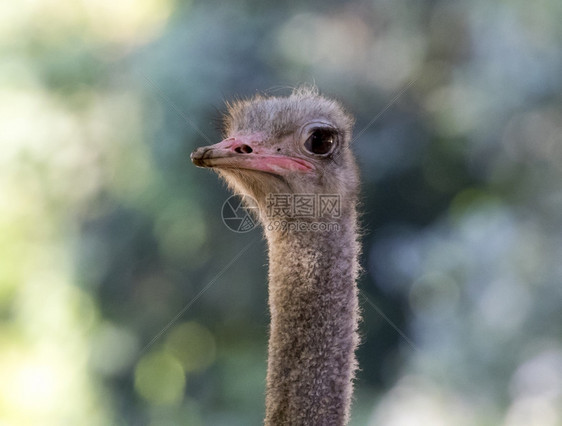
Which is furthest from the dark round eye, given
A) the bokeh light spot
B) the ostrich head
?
the bokeh light spot

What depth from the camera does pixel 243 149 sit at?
56.7 inches

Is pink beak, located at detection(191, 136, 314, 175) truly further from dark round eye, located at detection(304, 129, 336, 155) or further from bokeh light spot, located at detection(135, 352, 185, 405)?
bokeh light spot, located at detection(135, 352, 185, 405)

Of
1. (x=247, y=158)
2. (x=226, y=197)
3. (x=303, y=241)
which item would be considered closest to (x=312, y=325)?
(x=303, y=241)

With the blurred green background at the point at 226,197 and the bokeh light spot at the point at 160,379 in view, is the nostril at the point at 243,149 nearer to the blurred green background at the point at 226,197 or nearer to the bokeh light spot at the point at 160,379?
the blurred green background at the point at 226,197

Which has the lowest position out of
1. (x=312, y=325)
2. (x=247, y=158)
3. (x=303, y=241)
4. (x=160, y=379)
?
(x=312, y=325)

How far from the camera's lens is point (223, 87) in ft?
10.6

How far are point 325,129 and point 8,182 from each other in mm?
2764

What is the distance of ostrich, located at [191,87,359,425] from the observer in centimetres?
131

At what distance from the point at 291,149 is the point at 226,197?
181cm

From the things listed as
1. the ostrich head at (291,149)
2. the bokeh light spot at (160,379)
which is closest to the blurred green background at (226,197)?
the bokeh light spot at (160,379)

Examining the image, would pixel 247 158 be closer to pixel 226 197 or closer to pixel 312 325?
pixel 312 325

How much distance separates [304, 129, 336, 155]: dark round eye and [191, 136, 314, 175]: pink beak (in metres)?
0.03

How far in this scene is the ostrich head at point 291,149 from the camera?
1.48m

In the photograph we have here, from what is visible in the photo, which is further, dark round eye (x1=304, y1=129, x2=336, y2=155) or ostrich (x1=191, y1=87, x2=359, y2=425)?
dark round eye (x1=304, y1=129, x2=336, y2=155)
